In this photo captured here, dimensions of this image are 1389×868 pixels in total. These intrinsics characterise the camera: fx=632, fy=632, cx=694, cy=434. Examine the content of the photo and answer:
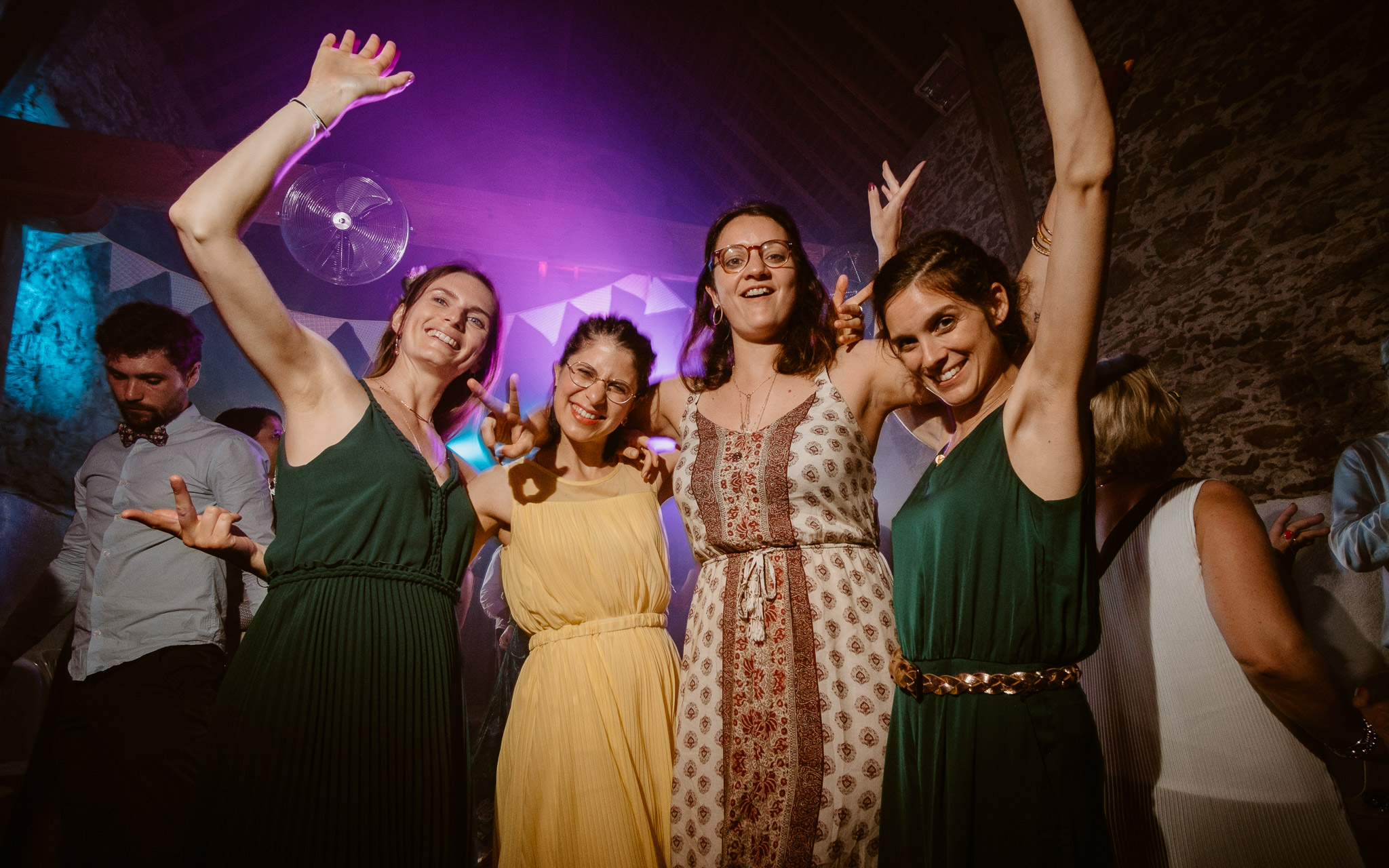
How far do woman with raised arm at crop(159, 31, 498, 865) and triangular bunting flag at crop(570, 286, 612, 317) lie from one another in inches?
291

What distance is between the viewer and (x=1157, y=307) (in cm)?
436

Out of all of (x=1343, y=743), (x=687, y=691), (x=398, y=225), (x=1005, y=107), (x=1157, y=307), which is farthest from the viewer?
(x=1005, y=107)

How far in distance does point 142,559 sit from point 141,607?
215mm

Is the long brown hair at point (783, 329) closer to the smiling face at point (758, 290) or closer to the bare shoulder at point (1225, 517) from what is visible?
the smiling face at point (758, 290)

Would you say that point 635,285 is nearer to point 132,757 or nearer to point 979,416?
point 132,757

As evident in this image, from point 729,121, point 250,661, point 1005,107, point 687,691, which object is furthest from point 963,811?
point 729,121

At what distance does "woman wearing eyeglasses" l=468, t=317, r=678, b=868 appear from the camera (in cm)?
153

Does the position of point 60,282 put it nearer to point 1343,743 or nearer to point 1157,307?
point 1343,743

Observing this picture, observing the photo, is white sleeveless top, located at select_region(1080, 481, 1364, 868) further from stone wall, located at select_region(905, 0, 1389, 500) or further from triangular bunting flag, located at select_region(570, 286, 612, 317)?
triangular bunting flag, located at select_region(570, 286, 612, 317)

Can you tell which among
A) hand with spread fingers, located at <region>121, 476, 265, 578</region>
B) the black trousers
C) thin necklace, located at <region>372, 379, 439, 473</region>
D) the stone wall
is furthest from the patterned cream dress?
the stone wall

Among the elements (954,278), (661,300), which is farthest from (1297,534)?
(661,300)

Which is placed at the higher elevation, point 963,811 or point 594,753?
point 963,811

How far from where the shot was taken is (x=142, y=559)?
2.63 m

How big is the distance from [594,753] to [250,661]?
79cm
